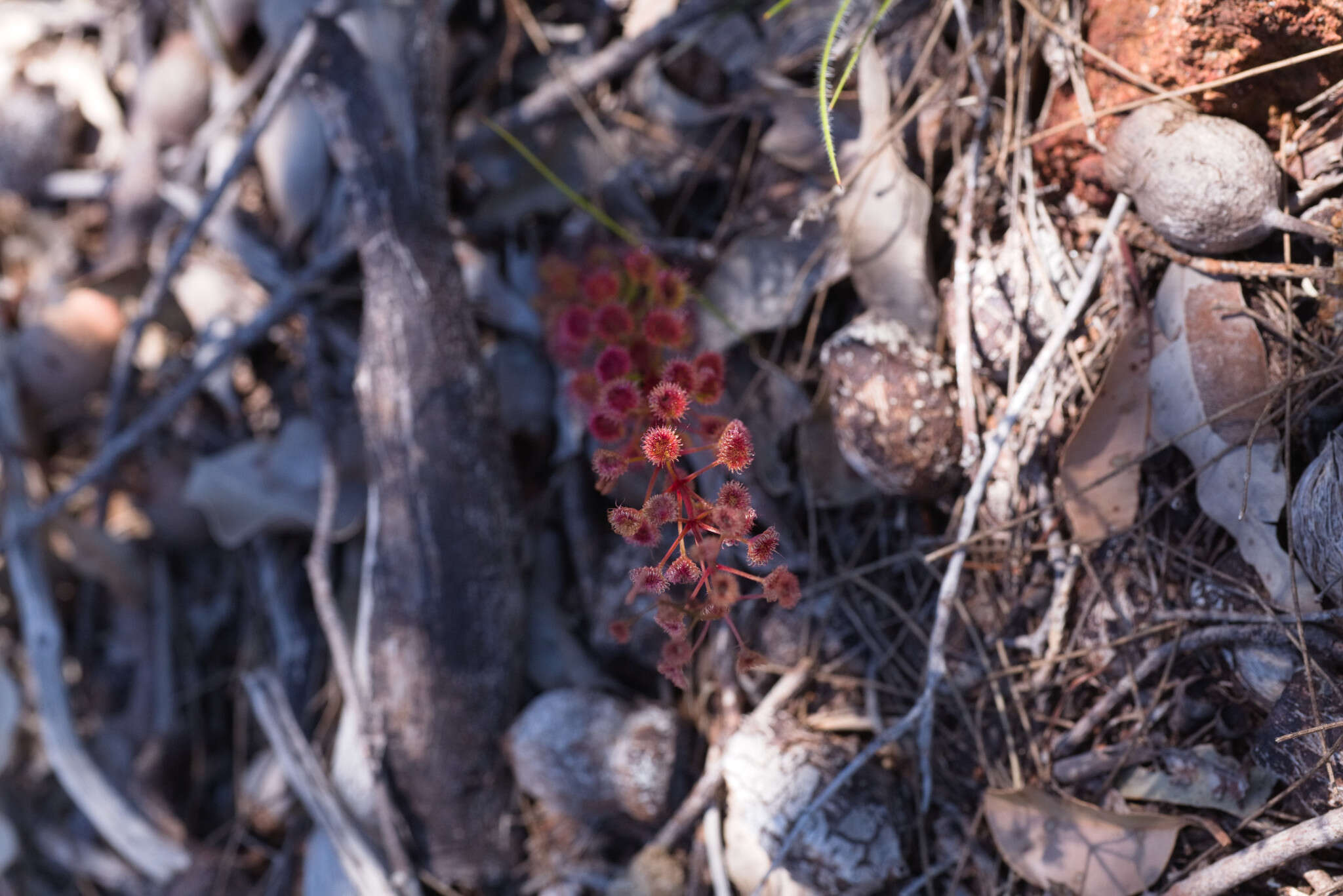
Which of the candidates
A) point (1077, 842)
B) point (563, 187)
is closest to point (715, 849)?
point (1077, 842)

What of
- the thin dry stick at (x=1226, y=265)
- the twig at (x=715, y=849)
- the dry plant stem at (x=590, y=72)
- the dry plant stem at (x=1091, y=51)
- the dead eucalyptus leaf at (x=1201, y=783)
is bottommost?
the twig at (x=715, y=849)

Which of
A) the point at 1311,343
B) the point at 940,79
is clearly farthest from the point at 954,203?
the point at 1311,343

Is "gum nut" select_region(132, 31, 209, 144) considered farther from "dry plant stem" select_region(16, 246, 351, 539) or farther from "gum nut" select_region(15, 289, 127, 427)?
"dry plant stem" select_region(16, 246, 351, 539)

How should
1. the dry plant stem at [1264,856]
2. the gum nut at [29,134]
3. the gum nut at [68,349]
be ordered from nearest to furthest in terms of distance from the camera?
the dry plant stem at [1264,856], the gum nut at [68,349], the gum nut at [29,134]

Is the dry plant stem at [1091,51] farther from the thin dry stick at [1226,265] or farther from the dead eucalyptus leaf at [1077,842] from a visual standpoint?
the dead eucalyptus leaf at [1077,842]

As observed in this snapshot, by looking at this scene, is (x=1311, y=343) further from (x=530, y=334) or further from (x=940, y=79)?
(x=530, y=334)

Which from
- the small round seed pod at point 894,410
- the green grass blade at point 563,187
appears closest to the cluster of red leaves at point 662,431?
the green grass blade at point 563,187

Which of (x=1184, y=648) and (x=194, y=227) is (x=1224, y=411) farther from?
(x=194, y=227)
